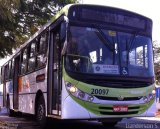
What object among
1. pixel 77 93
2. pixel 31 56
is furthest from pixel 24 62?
pixel 77 93

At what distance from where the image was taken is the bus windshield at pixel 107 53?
31.6 ft

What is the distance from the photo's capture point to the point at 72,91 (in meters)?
9.46

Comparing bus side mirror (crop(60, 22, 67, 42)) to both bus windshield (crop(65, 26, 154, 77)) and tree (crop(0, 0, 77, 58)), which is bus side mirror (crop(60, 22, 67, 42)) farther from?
tree (crop(0, 0, 77, 58))

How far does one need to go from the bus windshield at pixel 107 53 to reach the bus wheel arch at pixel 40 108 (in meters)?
2.38

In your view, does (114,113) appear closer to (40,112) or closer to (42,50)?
(40,112)

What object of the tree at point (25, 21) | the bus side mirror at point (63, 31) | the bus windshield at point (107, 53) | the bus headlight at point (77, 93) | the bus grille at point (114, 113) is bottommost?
the bus grille at point (114, 113)

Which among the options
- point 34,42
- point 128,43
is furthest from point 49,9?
A: point 128,43

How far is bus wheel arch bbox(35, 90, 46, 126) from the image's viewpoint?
11.4m

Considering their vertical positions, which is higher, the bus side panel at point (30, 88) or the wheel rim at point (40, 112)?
the bus side panel at point (30, 88)

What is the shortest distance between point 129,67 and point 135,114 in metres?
1.27

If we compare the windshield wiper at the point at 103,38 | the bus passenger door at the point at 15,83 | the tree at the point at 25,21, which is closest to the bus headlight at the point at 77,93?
the windshield wiper at the point at 103,38

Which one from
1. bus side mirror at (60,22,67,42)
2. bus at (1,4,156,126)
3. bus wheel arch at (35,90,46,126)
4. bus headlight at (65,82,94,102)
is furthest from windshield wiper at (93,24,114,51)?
bus wheel arch at (35,90,46,126)

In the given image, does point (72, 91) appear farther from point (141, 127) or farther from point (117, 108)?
point (141, 127)

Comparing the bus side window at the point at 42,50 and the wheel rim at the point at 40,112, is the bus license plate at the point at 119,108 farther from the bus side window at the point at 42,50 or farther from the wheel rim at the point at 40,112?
the bus side window at the point at 42,50
